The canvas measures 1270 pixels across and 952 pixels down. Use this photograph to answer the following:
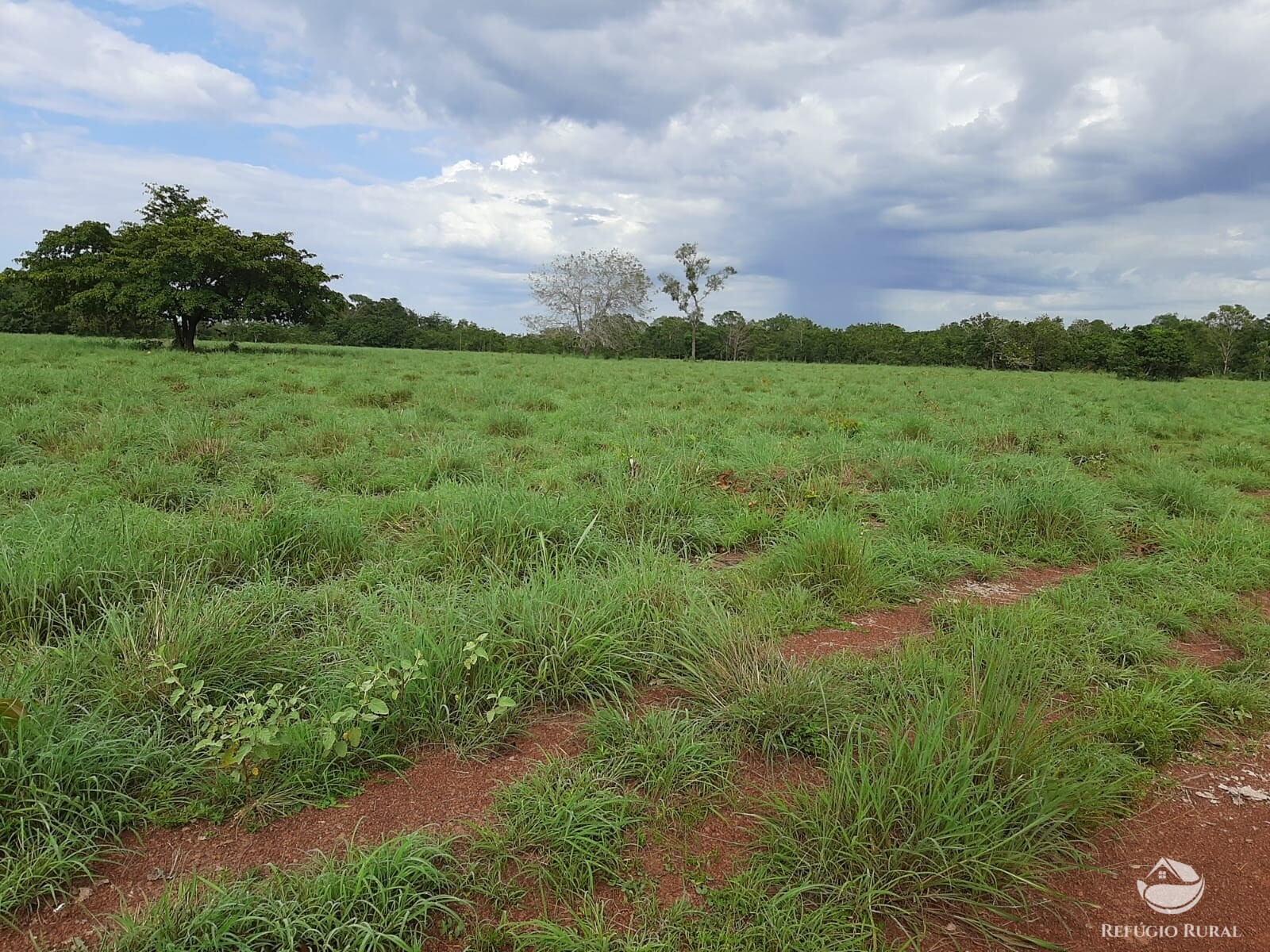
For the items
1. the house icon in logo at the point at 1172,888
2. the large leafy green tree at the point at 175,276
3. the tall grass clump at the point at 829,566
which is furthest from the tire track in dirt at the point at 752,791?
the large leafy green tree at the point at 175,276

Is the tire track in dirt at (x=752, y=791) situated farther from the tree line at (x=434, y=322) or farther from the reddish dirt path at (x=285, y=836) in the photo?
the tree line at (x=434, y=322)

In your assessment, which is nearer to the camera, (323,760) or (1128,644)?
(323,760)

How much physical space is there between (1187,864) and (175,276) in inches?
1050

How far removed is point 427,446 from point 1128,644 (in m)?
5.89

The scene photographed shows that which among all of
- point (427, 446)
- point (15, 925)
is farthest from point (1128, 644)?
point (427, 446)

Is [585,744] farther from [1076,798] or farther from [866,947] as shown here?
[1076,798]

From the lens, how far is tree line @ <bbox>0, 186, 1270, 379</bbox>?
69.6 ft

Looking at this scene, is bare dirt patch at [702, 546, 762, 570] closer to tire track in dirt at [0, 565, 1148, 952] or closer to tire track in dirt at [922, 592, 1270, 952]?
tire track in dirt at [0, 565, 1148, 952]

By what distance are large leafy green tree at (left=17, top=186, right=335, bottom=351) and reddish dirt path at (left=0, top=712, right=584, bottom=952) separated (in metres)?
23.4

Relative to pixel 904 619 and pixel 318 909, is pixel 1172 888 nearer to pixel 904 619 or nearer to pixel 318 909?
pixel 904 619

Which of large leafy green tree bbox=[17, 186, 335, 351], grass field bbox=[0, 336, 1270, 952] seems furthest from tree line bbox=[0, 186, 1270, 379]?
grass field bbox=[0, 336, 1270, 952]

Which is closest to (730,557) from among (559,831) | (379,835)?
(559,831)

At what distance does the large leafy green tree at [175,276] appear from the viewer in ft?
67.4

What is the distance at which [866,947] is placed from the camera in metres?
1.59
